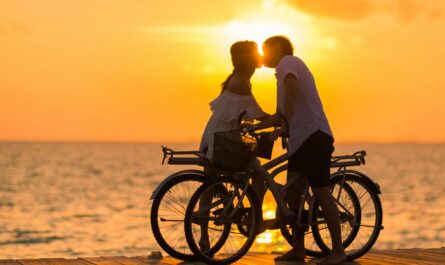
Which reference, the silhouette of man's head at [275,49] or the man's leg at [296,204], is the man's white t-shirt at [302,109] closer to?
the silhouette of man's head at [275,49]

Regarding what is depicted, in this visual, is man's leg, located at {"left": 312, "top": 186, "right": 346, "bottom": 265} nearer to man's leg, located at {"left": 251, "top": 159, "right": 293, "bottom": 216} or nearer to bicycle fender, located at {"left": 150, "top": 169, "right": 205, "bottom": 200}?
man's leg, located at {"left": 251, "top": 159, "right": 293, "bottom": 216}

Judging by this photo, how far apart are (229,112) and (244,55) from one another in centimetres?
52

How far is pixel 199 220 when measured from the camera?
7969 mm

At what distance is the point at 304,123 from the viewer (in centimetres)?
793

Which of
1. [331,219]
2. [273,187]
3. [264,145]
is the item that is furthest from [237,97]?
[331,219]

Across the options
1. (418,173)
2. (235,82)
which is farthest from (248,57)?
(418,173)

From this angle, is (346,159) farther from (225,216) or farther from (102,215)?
(102,215)

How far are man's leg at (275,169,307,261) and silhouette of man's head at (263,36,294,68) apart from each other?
40.2 inches

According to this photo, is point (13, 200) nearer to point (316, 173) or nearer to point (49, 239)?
point (49, 239)

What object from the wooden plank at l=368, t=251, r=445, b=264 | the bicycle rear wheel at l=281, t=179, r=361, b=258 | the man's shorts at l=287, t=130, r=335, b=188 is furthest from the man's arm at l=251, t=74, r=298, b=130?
the wooden plank at l=368, t=251, r=445, b=264

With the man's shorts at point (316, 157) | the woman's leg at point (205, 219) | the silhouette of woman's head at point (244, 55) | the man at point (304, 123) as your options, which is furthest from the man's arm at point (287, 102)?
the woman's leg at point (205, 219)

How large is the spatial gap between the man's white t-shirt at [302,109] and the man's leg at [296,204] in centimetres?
35

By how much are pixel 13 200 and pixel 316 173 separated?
130 feet

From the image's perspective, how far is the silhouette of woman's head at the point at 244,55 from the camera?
8102 millimetres
